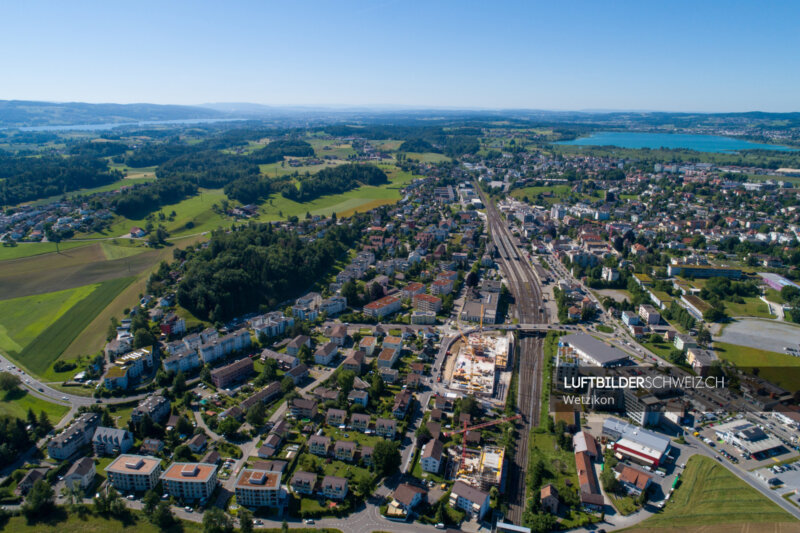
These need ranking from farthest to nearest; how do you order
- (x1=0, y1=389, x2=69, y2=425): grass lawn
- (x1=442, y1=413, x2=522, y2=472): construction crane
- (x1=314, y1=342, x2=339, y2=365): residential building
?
(x1=314, y1=342, x2=339, y2=365): residential building, (x1=0, y1=389, x2=69, y2=425): grass lawn, (x1=442, y1=413, x2=522, y2=472): construction crane

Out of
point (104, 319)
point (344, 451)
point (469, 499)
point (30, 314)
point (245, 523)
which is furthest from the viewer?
point (30, 314)

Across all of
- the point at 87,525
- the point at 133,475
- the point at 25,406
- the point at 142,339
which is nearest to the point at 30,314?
the point at 142,339

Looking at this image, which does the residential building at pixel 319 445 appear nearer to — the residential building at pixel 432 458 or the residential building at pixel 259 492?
the residential building at pixel 259 492

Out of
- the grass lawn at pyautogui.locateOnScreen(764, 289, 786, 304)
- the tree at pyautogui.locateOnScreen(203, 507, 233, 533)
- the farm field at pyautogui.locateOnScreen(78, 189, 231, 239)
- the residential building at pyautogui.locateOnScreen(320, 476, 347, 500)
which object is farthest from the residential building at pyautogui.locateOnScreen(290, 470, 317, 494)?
the farm field at pyautogui.locateOnScreen(78, 189, 231, 239)

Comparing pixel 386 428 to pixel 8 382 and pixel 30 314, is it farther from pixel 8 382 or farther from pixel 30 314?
pixel 30 314

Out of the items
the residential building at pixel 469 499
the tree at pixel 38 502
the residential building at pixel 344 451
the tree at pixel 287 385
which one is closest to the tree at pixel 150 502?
the tree at pixel 38 502

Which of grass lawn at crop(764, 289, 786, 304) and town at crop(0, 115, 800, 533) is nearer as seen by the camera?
town at crop(0, 115, 800, 533)

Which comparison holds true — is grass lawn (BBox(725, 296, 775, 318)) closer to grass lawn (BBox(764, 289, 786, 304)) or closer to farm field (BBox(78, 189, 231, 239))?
grass lawn (BBox(764, 289, 786, 304))

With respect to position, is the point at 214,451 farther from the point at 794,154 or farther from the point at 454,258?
the point at 794,154
